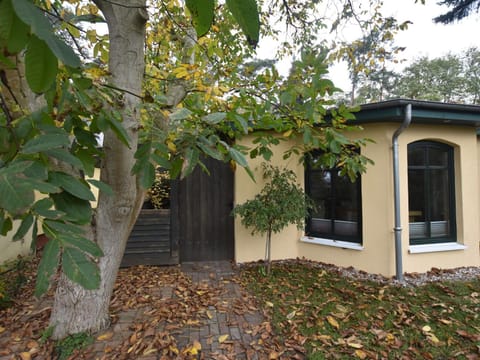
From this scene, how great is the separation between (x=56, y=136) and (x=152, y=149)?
0.61 metres

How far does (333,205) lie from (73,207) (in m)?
4.81

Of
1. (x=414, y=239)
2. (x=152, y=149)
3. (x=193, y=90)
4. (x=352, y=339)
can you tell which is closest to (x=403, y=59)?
(x=414, y=239)

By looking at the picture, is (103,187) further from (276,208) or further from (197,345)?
(276,208)

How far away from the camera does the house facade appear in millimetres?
4199

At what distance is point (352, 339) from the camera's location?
251 cm

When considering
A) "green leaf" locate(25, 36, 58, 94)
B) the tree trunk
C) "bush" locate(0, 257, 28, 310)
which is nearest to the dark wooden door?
"bush" locate(0, 257, 28, 310)

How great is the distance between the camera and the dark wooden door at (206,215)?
202 inches

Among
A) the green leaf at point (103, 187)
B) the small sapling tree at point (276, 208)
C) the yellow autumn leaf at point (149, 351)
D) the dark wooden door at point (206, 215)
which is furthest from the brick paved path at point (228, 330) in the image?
the green leaf at point (103, 187)

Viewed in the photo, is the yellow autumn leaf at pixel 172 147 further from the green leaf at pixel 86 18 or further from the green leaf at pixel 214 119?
the green leaf at pixel 86 18

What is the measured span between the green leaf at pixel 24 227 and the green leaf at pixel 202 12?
76 cm

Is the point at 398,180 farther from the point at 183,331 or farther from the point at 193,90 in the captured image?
the point at 183,331

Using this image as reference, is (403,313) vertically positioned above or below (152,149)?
below

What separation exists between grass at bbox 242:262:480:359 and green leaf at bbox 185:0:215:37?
269 cm

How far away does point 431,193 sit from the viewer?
15.4 feet
